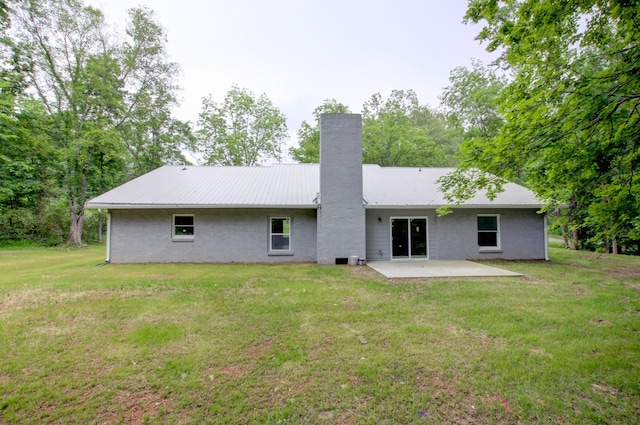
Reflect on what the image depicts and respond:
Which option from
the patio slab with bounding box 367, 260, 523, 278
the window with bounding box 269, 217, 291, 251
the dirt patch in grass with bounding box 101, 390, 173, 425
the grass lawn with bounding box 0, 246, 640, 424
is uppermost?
the window with bounding box 269, 217, 291, 251

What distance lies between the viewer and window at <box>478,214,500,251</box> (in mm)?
11914

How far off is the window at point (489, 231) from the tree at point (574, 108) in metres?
7.73

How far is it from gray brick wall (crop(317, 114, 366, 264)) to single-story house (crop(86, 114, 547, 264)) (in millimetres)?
38

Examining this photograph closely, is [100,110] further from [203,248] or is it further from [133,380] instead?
[133,380]

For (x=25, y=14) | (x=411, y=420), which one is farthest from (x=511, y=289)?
(x=25, y=14)

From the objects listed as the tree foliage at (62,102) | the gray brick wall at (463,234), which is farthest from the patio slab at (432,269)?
the tree foliage at (62,102)

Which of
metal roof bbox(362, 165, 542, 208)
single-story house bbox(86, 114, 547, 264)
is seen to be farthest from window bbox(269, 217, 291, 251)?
metal roof bbox(362, 165, 542, 208)

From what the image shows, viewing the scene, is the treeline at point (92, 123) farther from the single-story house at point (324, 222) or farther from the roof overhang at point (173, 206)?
the roof overhang at point (173, 206)

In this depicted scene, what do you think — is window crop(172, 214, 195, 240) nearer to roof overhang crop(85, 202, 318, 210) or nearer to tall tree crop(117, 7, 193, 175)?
roof overhang crop(85, 202, 318, 210)

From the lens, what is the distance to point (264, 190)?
12.3 m

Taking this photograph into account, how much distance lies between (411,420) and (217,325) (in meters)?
3.28

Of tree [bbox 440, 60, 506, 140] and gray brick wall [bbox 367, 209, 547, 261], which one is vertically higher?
tree [bbox 440, 60, 506, 140]

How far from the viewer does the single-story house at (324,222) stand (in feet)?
34.8

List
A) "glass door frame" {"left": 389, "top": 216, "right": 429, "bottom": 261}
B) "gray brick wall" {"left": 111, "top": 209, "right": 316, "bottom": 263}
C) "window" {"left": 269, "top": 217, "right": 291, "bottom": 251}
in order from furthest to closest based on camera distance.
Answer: "glass door frame" {"left": 389, "top": 216, "right": 429, "bottom": 261}, "window" {"left": 269, "top": 217, "right": 291, "bottom": 251}, "gray brick wall" {"left": 111, "top": 209, "right": 316, "bottom": 263}
